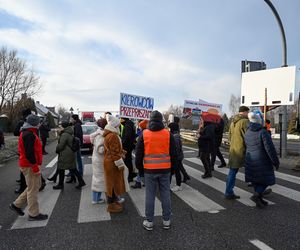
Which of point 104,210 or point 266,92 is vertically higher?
point 266,92

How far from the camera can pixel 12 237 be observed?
15.2 feet

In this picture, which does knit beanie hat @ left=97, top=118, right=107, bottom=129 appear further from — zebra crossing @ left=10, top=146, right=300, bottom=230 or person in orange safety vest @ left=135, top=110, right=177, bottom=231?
person in orange safety vest @ left=135, top=110, right=177, bottom=231

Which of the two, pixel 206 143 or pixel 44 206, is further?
pixel 206 143

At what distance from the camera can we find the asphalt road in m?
4.31

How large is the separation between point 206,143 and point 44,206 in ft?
15.0

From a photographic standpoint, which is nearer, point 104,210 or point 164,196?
point 164,196

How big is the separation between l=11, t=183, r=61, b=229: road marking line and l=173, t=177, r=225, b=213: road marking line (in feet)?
8.70

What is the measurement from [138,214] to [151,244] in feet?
4.51

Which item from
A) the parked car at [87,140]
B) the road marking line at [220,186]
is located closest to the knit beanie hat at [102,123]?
the road marking line at [220,186]

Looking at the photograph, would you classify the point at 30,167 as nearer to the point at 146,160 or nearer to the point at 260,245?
the point at 146,160

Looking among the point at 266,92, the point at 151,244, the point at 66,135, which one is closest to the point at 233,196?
the point at 151,244

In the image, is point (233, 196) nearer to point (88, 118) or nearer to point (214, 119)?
point (214, 119)

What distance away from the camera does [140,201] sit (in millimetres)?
6512

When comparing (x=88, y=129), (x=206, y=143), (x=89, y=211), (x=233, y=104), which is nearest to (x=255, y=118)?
(x=206, y=143)
